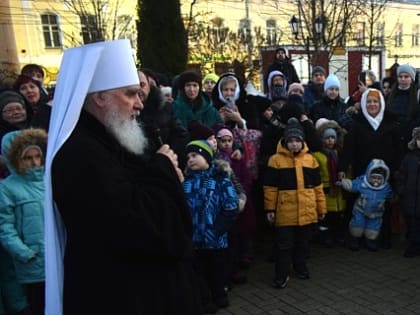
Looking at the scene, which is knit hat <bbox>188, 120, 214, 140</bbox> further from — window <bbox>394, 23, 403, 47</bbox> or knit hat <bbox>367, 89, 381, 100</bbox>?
window <bbox>394, 23, 403, 47</bbox>

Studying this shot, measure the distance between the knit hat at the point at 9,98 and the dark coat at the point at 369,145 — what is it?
355cm

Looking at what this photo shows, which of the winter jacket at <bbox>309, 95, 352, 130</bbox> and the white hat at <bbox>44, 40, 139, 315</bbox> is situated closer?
the white hat at <bbox>44, 40, 139, 315</bbox>

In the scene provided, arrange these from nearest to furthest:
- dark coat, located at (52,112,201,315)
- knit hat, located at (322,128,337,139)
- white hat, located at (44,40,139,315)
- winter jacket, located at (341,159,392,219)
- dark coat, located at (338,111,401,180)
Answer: dark coat, located at (52,112,201,315) → white hat, located at (44,40,139,315) → winter jacket, located at (341,159,392,219) → dark coat, located at (338,111,401,180) → knit hat, located at (322,128,337,139)

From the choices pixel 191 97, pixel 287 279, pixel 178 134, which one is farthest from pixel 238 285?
pixel 191 97

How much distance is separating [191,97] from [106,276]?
10.7ft

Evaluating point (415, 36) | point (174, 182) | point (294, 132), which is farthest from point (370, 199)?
point (415, 36)

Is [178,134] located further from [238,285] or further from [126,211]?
[126,211]

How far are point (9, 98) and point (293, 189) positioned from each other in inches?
112

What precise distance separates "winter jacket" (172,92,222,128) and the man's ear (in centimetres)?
293

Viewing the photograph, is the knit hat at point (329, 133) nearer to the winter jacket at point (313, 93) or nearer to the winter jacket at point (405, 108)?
the winter jacket at point (405, 108)

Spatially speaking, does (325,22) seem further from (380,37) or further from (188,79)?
(188,79)

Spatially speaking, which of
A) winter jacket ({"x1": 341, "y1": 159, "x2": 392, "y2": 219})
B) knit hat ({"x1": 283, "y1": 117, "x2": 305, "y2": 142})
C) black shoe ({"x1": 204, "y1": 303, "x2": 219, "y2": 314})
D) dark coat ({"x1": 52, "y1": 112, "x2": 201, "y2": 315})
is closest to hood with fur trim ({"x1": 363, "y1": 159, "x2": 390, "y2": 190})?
winter jacket ({"x1": 341, "y1": 159, "x2": 392, "y2": 219})

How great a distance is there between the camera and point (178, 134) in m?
4.04

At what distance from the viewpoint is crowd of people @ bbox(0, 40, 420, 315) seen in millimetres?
1562
